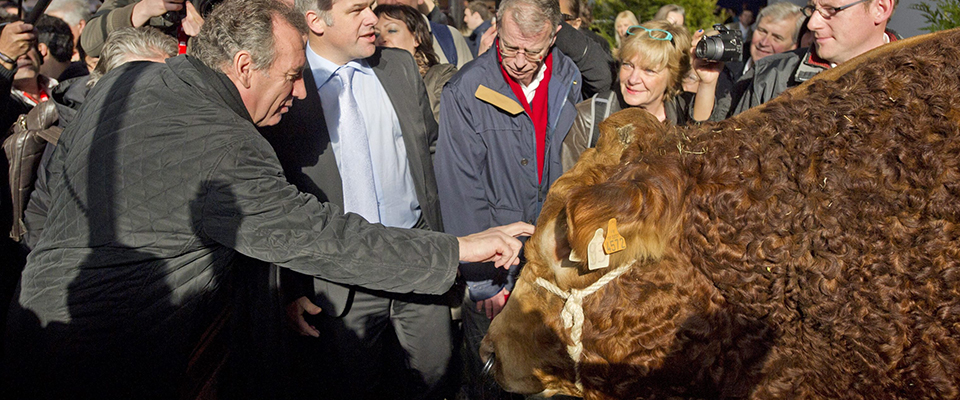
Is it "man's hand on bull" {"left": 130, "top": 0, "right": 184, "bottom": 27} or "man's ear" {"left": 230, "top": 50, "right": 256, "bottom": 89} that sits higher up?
"man's ear" {"left": 230, "top": 50, "right": 256, "bottom": 89}

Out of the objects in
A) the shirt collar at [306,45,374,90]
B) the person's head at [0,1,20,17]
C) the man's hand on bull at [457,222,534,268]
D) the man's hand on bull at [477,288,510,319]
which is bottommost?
the man's hand on bull at [477,288,510,319]

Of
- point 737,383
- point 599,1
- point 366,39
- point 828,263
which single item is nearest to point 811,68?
point 828,263

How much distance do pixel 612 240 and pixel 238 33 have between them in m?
1.54

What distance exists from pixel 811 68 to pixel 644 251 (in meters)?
1.72

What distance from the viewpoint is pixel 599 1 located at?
10.9m

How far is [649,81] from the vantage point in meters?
3.19

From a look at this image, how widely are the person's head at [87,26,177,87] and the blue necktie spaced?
3.72 feet

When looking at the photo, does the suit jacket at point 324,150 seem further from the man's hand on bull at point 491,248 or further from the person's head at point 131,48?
the person's head at point 131,48

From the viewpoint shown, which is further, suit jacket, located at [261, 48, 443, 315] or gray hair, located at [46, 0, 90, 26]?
gray hair, located at [46, 0, 90, 26]

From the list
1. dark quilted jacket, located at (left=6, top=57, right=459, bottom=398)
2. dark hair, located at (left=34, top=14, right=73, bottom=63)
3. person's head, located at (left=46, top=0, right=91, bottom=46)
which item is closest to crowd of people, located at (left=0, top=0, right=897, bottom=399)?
dark quilted jacket, located at (left=6, top=57, right=459, bottom=398)

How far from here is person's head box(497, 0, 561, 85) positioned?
10.00 feet

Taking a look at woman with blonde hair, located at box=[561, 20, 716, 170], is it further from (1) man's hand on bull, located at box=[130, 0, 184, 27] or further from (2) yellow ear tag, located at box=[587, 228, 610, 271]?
(1) man's hand on bull, located at box=[130, 0, 184, 27]

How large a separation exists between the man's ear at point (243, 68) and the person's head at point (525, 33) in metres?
1.39

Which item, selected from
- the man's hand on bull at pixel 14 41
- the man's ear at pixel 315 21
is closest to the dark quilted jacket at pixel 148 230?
the man's ear at pixel 315 21
